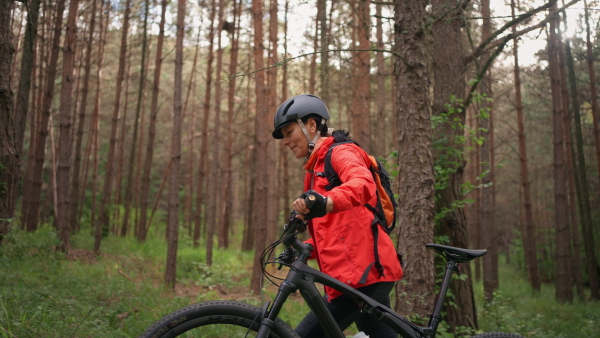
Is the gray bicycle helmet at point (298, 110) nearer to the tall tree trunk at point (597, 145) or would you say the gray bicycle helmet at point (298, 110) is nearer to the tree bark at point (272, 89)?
the tree bark at point (272, 89)

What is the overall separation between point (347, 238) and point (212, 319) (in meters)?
0.84

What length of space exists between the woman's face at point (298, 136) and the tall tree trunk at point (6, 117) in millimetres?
5374

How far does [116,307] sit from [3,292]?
1855 mm

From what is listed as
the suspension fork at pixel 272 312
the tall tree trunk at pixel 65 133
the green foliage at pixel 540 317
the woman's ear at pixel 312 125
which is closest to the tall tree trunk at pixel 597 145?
the green foliage at pixel 540 317

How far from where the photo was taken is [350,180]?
247 centimetres

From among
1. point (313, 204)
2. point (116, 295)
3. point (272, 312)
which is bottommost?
point (116, 295)

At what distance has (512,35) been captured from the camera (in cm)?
602

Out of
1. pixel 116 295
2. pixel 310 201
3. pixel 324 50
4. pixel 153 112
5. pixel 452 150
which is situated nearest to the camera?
pixel 310 201

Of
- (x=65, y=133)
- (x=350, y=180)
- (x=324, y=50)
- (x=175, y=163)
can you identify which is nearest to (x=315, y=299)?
(x=350, y=180)

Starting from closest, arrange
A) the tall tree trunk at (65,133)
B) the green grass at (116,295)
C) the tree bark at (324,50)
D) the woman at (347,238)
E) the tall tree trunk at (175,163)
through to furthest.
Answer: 1. the woman at (347,238)
2. the green grass at (116,295)
3. the tree bark at (324,50)
4. the tall tree trunk at (65,133)
5. the tall tree trunk at (175,163)

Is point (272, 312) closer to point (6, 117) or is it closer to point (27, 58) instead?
point (6, 117)

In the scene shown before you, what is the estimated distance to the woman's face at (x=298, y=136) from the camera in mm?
2930

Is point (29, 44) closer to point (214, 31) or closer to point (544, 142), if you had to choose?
point (214, 31)

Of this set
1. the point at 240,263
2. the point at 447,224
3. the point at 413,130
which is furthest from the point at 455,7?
the point at 240,263
